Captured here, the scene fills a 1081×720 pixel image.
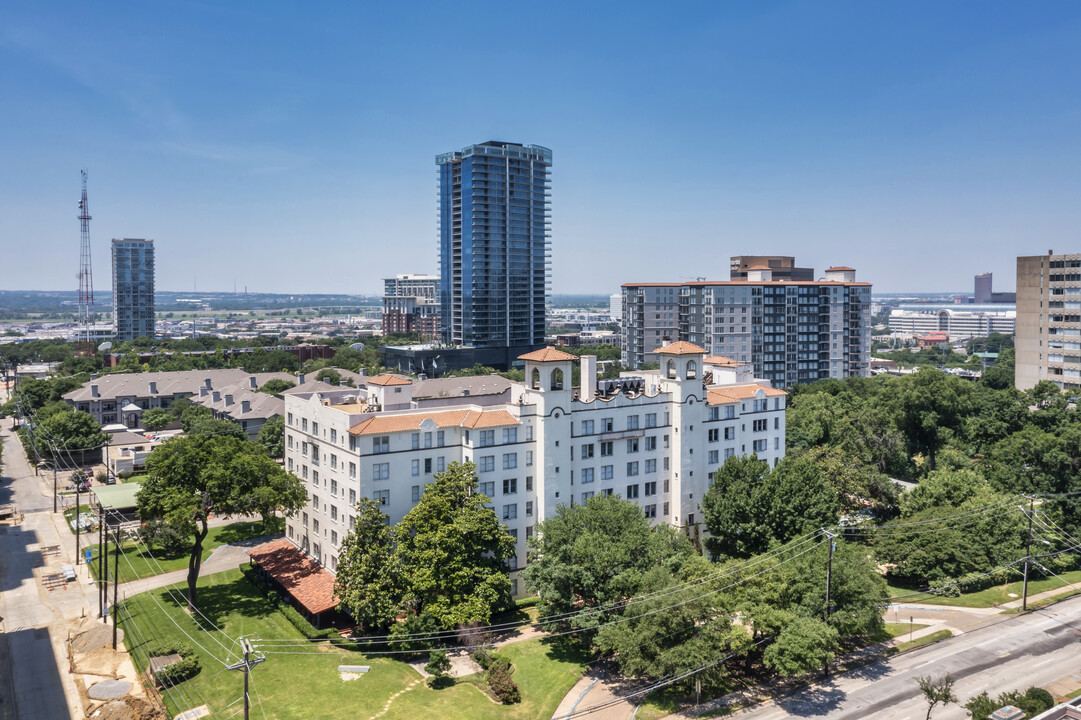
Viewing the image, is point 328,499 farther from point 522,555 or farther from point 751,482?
point 751,482

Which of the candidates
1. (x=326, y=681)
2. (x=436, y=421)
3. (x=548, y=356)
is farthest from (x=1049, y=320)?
(x=326, y=681)

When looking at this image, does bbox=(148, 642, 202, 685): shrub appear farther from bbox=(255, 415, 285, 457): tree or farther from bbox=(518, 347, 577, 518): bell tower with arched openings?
bbox=(255, 415, 285, 457): tree

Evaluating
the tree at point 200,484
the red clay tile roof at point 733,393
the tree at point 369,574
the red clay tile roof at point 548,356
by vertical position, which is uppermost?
the red clay tile roof at point 548,356

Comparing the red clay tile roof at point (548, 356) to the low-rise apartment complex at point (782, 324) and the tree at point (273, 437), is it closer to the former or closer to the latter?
the tree at point (273, 437)

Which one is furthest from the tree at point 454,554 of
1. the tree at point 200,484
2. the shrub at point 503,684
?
the tree at point 200,484

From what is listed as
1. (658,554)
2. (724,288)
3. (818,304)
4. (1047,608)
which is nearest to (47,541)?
(658,554)
